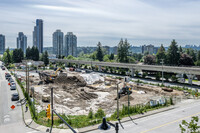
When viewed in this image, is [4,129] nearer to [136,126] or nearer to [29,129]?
[29,129]

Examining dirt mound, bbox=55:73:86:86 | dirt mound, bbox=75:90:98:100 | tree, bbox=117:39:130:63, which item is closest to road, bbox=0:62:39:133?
dirt mound, bbox=75:90:98:100

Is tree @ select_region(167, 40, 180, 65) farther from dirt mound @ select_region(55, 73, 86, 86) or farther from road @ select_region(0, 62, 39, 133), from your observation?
road @ select_region(0, 62, 39, 133)

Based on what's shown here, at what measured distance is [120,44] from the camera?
376ft

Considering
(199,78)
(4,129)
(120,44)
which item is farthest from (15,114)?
(120,44)

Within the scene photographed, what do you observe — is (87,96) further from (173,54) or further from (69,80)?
(173,54)

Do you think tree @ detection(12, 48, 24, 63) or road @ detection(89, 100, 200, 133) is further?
tree @ detection(12, 48, 24, 63)

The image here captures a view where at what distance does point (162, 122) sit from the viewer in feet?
83.0

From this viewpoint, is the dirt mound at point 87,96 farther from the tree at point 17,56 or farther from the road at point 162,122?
the tree at point 17,56

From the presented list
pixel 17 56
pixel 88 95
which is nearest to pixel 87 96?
pixel 88 95

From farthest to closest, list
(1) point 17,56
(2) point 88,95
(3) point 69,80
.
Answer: (1) point 17,56 → (3) point 69,80 → (2) point 88,95

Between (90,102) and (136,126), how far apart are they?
1765 centimetres

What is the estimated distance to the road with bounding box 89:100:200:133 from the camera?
22578mm

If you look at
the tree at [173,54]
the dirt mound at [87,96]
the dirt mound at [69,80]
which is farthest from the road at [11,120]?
the tree at [173,54]

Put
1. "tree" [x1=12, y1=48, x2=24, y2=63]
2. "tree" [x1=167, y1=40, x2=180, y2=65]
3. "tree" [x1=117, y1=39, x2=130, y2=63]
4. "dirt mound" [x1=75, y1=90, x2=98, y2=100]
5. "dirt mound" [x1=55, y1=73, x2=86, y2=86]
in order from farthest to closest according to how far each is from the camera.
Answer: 1. "tree" [x1=12, y1=48, x2=24, y2=63]
2. "tree" [x1=117, y1=39, x2=130, y2=63]
3. "tree" [x1=167, y1=40, x2=180, y2=65]
4. "dirt mound" [x1=55, y1=73, x2=86, y2=86]
5. "dirt mound" [x1=75, y1=90, x2=98, y2=100]
